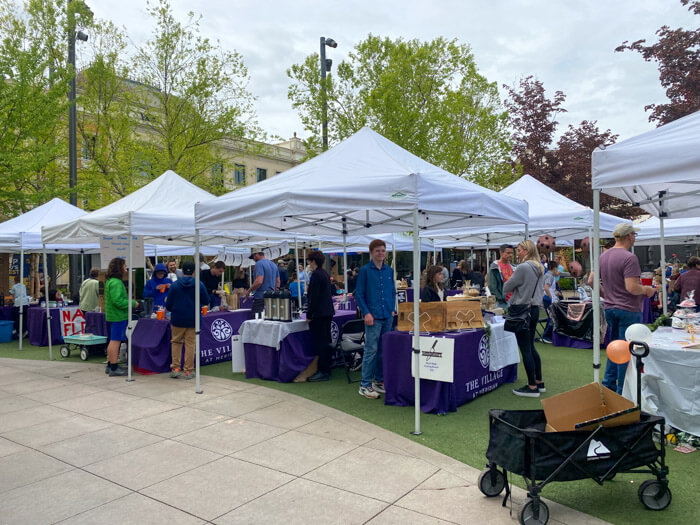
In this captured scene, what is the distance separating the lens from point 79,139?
1558cm

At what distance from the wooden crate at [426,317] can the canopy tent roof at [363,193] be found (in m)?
1.06

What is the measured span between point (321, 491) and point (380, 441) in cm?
113

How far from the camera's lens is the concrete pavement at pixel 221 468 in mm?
3330

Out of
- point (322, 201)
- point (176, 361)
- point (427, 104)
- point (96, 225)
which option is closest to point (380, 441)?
point (322, 201)

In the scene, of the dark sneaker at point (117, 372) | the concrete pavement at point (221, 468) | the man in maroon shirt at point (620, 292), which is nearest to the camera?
the concrete pavement at point (221, 468)

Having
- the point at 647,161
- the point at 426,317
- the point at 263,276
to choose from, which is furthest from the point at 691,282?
the point at 263,276

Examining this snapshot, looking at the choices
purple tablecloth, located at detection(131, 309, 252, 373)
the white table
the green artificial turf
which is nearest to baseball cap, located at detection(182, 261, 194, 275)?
purple tablecloth, located at detection(131, 309, 252, 373)

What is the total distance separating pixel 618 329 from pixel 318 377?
3.86m

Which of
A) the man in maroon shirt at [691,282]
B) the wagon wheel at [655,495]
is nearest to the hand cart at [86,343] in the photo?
the wagon wheel at [655,495]

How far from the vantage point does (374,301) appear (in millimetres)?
5988

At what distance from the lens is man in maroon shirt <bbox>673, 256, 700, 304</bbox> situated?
8.13 metres

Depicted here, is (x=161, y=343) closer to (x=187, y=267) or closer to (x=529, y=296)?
(x=187, y=267)

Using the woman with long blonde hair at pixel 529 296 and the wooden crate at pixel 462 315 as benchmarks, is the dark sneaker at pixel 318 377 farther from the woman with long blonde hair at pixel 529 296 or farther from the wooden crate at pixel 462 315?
the woman with long blonde hair at pixel 529 296

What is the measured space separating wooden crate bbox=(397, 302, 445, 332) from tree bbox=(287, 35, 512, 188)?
1092 cm
